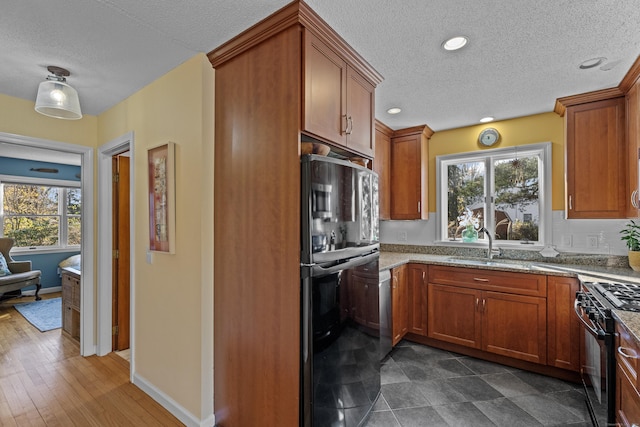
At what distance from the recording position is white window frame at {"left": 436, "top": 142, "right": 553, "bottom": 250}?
3193 mm

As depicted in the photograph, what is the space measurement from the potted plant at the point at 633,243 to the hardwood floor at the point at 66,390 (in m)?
3.84

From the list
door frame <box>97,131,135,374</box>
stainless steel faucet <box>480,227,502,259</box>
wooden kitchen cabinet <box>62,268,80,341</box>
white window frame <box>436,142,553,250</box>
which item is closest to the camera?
door frame <box>97,131,135,374</box>

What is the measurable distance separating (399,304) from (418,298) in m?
0.31

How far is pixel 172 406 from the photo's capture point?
2.18 meters

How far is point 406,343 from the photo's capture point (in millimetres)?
3348

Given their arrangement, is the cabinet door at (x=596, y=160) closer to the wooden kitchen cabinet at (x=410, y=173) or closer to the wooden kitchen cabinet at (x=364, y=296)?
the wooden kitchen cabinet at (x=410, y=173)

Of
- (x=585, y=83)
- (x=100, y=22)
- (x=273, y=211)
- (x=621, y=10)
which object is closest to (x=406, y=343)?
(x=273, y=211)

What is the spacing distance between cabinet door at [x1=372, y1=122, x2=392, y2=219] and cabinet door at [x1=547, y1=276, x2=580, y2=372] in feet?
5.70

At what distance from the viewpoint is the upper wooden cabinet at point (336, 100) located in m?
1.66

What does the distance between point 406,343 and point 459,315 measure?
680 mm

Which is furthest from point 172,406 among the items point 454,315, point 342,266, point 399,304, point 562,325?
point 562,325

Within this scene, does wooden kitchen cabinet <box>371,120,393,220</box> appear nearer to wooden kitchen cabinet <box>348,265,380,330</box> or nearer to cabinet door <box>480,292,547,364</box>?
cabinet door <box>480,292,547,364</box>

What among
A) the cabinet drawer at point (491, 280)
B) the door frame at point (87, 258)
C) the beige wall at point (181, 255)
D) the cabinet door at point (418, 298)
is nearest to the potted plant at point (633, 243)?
the cabinet drawer at point (491, 280)

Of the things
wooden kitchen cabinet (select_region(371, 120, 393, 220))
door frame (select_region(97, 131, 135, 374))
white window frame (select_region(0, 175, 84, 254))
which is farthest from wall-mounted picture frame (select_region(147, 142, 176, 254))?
white window frame (select_region(0, 175, 84, 254))
